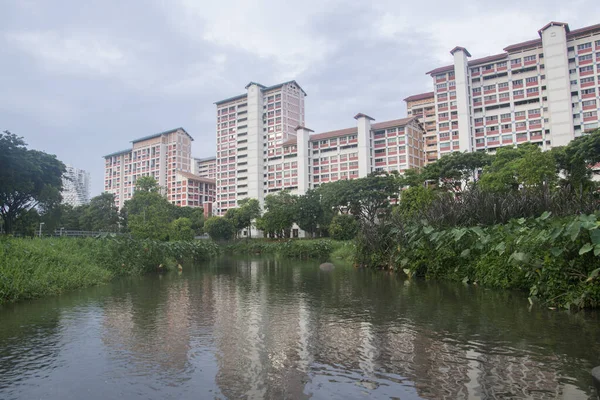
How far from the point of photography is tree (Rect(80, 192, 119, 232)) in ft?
212

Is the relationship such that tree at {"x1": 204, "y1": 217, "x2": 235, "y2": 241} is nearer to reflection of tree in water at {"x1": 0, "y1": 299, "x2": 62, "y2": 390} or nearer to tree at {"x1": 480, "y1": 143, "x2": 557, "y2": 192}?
tree at {"x1": 480, "y1": 143, "x2": 557, "y2": 192}

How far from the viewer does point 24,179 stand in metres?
24.0

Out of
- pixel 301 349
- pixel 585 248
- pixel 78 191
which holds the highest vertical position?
pixel 78 191

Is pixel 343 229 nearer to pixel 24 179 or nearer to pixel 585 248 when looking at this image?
pixel 24 179

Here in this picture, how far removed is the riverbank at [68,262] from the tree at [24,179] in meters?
9.06

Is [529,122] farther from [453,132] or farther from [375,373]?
[375,373]

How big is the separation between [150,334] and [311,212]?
4456 cm

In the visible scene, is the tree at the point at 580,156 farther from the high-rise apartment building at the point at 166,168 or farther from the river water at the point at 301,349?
the high-rise apartment building at the point at 166,168

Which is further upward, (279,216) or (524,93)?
(524,93)

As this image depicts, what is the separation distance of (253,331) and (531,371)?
3.93 meters

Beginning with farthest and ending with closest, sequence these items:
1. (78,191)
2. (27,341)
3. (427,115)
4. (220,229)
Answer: (78,191), (427,115), (220,229), (27,341)

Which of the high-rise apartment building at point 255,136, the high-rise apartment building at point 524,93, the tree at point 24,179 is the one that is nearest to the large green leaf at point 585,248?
the tree at point 24,179

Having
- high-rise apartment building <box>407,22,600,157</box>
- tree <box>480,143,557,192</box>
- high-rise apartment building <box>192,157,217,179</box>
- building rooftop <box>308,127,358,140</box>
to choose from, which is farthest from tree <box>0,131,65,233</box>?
high-rise apartment building <box>192,157,217,179</box>

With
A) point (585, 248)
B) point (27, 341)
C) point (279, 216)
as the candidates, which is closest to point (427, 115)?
point (279, 216)
